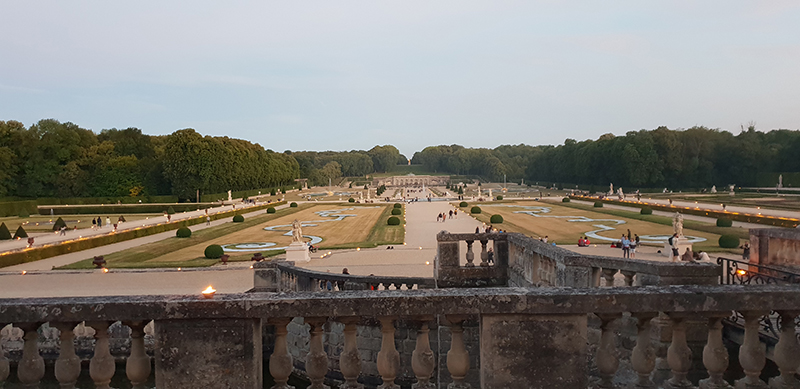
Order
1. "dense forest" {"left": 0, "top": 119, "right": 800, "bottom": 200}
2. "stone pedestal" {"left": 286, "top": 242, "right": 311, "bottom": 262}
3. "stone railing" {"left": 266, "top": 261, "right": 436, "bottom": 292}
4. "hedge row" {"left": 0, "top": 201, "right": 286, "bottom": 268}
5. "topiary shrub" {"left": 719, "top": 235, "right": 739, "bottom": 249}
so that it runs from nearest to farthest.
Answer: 1. "stone railing" {"left": 266, "top": 261, "right": 436, "bottom": 292}
2. "stone pedestal" {"left": 286, "top": 242, "right": 311, "bottom": 262}
3. "topiary shrub" {"left": 719, "top": 235, "right": 739, "bottom": 249}
4. "hedge row" {"left": 0, "top": 201, "right": 286, "bottom": 268}
5. "dense forest" {"left": 0, "top": 119, "right": 800, "bottom": 200}

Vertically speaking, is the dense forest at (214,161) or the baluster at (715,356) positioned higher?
the dense forest at (214,161)

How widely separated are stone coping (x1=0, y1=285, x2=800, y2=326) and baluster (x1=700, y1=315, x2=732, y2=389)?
113mm

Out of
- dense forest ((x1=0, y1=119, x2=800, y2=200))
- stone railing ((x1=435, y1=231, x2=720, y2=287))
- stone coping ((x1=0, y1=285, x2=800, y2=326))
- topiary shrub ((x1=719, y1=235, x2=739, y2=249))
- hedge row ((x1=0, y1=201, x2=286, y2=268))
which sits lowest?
hedge row ((x1=0, y1=201, x2=286, y2=268))

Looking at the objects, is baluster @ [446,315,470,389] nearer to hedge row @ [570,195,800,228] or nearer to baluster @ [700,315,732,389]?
baluster @ [700,315,732,389]

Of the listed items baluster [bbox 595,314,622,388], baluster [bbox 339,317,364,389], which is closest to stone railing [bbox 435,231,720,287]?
baluster [bbox 595,314,622,388]

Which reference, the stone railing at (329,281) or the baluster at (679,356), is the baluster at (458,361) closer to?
the baluster at (679,356)

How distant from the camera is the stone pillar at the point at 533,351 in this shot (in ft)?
9.21

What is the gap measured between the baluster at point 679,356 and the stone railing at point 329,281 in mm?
5513

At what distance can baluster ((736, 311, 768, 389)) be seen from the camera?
108 inches

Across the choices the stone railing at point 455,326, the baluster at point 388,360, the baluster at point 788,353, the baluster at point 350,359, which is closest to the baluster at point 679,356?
the stone railing at point 455,326

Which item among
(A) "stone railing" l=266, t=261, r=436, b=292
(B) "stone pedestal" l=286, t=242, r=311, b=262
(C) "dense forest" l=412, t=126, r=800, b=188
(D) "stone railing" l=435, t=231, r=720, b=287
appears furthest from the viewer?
(C) "dense forest" l=412, t=126, r=800, b=188

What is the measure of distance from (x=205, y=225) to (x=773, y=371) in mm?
37337

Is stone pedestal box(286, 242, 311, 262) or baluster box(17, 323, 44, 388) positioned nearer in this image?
baluster box(17, 323, 44, 388)

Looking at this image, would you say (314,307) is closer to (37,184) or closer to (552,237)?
(552,237)
